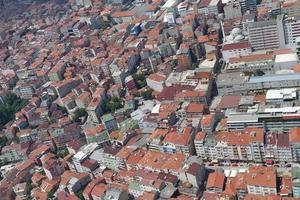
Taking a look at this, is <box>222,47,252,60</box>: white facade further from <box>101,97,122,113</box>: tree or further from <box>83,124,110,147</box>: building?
<box>83,124,110,147</box>: building

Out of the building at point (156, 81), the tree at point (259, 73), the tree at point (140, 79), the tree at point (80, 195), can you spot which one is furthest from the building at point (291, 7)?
the tree at point (80, 195)

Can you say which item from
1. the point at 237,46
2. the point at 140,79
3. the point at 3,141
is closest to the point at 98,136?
the point at 140,79

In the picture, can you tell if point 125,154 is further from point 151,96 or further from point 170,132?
point 151,96

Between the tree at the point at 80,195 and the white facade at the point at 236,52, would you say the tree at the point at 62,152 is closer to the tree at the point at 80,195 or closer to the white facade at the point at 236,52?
the tree at the point at 80,195

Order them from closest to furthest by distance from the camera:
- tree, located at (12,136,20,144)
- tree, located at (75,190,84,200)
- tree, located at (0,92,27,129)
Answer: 1. tree, located at (75,190,84,200)
2. tree, located at (12,136,20,144)
3. tree, located at (0,92,27,129)

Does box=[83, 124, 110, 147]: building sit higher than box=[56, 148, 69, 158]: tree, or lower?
higher

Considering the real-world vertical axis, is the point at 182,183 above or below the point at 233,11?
below

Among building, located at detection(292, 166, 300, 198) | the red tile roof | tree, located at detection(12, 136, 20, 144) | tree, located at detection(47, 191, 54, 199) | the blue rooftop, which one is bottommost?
tree, located at detection(47, 191, 54, 199)

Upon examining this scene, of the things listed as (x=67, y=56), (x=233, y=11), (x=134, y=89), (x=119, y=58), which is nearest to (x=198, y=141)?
(x=134, y=89)

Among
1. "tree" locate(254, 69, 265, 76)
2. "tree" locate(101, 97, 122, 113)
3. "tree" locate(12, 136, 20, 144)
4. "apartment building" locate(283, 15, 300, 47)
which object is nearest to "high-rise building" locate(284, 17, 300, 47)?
"apartment building" locate(283, 15, 300, 47)
